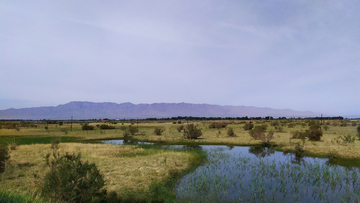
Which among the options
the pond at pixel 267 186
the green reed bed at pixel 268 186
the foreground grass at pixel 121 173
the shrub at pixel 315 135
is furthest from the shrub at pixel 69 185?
the shrub at pixel 315 135

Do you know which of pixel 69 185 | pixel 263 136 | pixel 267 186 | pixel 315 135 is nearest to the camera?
pixel 69 185

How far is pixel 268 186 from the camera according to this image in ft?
40.5

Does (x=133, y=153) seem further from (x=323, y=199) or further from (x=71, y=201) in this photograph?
(x=323, y=199)

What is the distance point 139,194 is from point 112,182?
8.31ft

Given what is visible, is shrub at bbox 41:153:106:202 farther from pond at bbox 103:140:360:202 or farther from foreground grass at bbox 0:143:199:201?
pond at bbox 103:140:360:202

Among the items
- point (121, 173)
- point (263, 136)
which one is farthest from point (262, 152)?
point (121, 173)

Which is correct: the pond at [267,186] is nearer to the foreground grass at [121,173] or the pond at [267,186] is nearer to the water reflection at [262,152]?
the foreground grass at [121,173]

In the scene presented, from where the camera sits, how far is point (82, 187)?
8.37 m

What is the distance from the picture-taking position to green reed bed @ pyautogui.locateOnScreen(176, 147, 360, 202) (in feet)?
35.0

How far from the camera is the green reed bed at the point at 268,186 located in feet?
35.0

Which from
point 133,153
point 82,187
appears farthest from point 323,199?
point 133,153

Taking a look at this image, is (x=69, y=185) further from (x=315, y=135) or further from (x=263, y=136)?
(x=315, y=135)

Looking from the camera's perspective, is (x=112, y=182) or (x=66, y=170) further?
(x=112, y=182)

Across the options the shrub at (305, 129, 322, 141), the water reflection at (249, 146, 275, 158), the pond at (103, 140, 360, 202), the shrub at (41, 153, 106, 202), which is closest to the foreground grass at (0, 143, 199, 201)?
the shrub at (41, 153, 106, 202)
